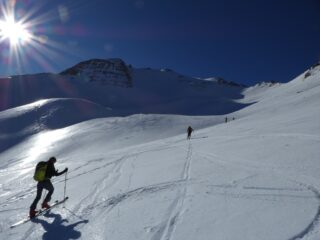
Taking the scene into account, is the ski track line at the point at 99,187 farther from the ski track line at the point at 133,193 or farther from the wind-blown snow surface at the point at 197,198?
the ski track line at the point at 133,193

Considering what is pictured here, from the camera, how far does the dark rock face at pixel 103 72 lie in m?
146

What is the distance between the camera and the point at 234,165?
11.9 m

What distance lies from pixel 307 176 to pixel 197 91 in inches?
6328

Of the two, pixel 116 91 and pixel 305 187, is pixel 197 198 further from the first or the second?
pixel 116 91

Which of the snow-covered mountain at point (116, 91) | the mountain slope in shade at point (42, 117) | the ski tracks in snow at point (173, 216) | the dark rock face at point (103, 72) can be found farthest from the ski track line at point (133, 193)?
the dark rock face at point (103, 72)

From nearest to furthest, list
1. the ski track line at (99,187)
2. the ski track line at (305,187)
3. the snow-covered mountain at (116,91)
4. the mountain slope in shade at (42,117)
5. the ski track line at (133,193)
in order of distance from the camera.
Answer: the ski track line at (305,187) → the ski track line at (133,193) → the ski track line at (99,187) → the mountain slope in shade at (42,117) → the snow-covered mountain at (116,91)

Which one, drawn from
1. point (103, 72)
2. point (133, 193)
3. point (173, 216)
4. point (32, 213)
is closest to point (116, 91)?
point (103, 72)

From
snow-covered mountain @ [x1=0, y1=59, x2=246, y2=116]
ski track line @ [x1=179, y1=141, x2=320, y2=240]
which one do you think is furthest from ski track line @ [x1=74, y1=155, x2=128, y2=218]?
snow-covered mountain @ [x1=0, y1=59, x2=246, y2=116]

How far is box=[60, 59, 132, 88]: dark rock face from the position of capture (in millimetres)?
146125

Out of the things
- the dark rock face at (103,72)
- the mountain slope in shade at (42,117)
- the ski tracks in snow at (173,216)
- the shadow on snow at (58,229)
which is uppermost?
the dark rock face at (103,72)

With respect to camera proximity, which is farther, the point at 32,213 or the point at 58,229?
the point at 32,213

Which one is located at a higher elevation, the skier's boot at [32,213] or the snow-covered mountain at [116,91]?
the snow-covered mountain at [116,91]

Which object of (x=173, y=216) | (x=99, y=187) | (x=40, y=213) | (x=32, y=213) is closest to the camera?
(x=173, y=216)

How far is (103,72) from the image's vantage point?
517 ft
